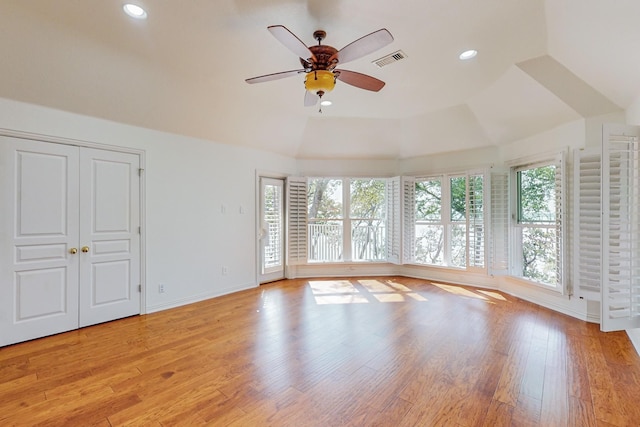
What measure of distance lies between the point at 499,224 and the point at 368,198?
2.40 metres

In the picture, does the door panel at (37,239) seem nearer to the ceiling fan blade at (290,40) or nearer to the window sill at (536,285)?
the ceiling fan blade at (290,40)

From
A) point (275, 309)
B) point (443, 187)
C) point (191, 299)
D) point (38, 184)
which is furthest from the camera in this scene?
point (443, 187)

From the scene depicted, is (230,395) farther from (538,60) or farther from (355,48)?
(538,60)

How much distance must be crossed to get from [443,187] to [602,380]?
3.70 m

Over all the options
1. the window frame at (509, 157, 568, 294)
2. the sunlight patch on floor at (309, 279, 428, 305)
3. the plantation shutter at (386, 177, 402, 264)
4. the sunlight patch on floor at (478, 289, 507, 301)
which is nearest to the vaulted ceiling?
the window frame at (509, 157, 568, 294)

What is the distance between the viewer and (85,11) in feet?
7.64

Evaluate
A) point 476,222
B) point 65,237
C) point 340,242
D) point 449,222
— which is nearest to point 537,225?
point 476,222

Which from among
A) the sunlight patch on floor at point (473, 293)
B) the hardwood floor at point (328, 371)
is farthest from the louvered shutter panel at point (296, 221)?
the sunlight patch on floor at point (473, 293)

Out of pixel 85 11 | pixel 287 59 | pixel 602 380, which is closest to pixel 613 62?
pixel 602 380

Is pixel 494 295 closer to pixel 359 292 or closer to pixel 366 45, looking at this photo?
pixel 359 292

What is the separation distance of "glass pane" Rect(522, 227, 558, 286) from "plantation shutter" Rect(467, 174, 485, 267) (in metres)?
0.59

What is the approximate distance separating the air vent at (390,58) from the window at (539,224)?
2.66 meters

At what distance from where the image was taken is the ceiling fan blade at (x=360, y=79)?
2.55 m

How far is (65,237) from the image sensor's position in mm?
3287
